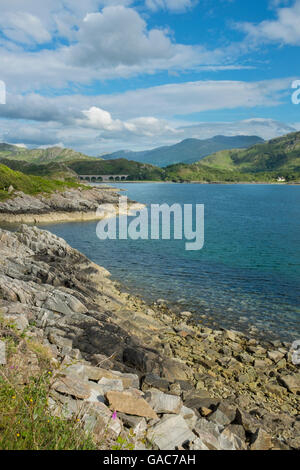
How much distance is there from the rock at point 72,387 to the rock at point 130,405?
2.20 feet

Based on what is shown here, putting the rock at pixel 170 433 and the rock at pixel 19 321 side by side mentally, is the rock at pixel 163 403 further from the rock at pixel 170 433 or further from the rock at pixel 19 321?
the rock at pixel 19 321

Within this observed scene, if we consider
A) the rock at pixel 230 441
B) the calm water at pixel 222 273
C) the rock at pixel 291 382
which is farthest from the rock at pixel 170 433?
the calm water at pixel 222 273

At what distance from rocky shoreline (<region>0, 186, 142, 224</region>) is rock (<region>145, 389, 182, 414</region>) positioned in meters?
66.5

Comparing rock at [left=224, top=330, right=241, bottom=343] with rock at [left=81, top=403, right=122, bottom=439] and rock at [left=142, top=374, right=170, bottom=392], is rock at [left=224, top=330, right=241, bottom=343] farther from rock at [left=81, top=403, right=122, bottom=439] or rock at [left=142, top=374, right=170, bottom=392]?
rock at [left=81, top=403, right=122, bottom=439]

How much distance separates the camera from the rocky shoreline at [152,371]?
26.9ft

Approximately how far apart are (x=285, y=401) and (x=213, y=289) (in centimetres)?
1485

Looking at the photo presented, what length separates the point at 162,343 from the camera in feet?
59.5

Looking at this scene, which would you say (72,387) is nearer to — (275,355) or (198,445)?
(198,445)

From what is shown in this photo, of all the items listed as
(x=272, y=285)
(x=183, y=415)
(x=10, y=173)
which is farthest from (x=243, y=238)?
(x=10, y=173)

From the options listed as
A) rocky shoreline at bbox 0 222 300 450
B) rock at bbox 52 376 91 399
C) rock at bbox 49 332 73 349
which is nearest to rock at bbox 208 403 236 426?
rocky shoreline at bbox 0 222 300 450

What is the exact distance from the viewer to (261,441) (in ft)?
29.6

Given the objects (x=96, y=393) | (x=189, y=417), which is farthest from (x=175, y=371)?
(x=96, y=393)
